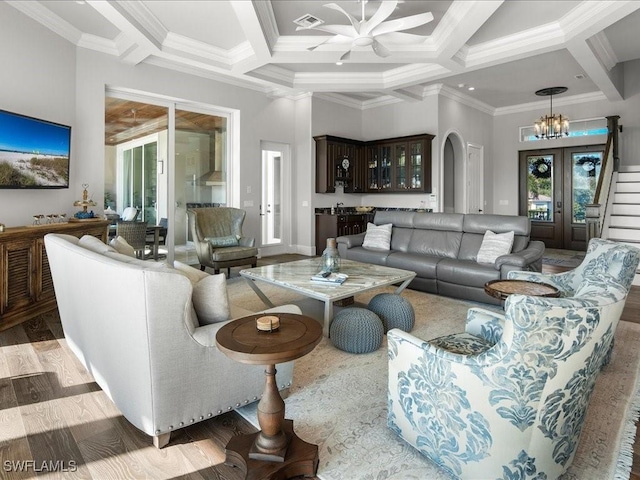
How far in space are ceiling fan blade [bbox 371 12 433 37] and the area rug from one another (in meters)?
3.00

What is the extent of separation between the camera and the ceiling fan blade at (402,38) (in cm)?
501

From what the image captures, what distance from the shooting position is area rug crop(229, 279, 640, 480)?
1765mm

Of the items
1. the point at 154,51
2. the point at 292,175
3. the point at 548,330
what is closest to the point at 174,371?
the point at 548,330

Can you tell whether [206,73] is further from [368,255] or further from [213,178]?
[368,255]

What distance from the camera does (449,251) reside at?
17.1 ft

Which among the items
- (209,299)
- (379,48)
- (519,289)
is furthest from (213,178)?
(519,289)

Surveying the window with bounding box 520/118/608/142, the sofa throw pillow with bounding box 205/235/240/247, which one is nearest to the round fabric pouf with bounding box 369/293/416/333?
the sofa throw pillow with bounding box 205/235/240/247

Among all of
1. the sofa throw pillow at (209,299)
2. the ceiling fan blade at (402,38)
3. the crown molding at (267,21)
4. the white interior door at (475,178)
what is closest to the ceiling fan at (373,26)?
the crown molding at (267,21)

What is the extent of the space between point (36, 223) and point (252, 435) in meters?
3.87

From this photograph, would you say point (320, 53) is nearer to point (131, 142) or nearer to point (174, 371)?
point (131, 142)

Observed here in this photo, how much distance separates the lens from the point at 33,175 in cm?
431

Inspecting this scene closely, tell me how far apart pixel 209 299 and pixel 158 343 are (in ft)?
1.22

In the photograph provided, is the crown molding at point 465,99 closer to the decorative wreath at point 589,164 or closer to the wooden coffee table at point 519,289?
the decorative wreath at point 589,164

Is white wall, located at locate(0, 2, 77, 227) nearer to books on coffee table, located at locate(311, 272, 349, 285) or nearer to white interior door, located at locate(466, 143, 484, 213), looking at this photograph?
books on coffee table, located at locate(311, 272, 349, 285)
